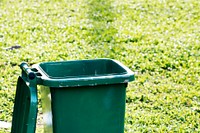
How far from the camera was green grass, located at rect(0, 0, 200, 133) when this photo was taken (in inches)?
195

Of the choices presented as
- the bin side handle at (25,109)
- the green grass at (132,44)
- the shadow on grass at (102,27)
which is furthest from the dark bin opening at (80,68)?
the shadow on grass at (102,27)

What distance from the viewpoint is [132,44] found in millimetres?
6988

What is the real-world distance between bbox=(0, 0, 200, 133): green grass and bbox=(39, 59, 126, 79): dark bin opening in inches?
40.4

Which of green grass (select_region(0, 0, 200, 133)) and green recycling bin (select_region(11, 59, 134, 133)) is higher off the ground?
green recycling bin (select_region(11, 59, 134, 133))

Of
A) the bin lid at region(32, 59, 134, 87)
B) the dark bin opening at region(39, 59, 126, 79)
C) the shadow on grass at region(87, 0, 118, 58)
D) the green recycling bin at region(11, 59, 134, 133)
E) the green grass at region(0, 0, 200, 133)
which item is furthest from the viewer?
the shadow on grass at region(87, 0, 118, 58)

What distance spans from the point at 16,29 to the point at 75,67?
4163 millimetres

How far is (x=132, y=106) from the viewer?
Answer: 16.4ft

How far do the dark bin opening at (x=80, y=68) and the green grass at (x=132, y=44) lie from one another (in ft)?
3.37

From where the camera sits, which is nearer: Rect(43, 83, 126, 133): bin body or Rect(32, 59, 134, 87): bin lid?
Rect(43, 83, 126, 133): bin body

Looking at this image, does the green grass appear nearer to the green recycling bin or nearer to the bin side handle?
the bin side handle

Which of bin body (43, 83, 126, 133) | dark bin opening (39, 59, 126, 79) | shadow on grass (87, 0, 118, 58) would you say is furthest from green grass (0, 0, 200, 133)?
bin body (43, 83, 126, 133)

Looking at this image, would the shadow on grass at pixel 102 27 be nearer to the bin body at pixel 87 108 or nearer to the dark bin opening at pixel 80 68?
the dark bin opening at pixel 80 68

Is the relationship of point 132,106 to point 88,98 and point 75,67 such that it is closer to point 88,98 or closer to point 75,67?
point 75,67

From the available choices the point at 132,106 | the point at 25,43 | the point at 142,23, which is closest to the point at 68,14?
the point at 142,23
